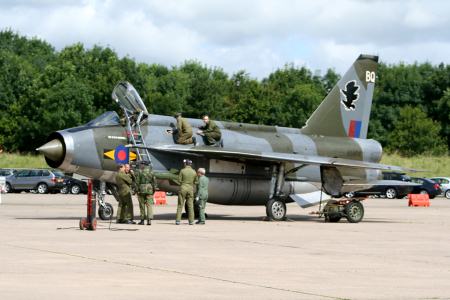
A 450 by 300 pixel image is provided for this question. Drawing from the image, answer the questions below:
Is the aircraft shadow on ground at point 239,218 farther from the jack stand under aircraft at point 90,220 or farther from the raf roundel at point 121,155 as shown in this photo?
the jack stand under aircraft at point 90,220

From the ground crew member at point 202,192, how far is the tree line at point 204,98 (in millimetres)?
50791

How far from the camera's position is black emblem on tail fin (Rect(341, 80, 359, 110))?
3002 cm

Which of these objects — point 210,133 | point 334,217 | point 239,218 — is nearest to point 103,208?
point 210,133

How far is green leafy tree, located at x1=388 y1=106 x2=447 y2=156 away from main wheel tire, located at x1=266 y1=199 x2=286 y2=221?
57.8 meters

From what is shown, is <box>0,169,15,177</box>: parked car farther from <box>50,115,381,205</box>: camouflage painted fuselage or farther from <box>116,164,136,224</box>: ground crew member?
<box>116,164,136,224</box>: ground crew member

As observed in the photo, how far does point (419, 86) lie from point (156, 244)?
82419 mm

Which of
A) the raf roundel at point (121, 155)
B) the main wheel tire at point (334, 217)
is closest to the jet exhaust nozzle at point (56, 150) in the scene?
the raf roundel at point (121, 155)

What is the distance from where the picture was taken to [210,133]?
26500mm

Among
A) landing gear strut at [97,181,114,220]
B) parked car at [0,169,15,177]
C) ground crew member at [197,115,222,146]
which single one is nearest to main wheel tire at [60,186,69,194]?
parked car at [0,169,15,177]

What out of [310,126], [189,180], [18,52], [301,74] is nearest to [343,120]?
[310,126]

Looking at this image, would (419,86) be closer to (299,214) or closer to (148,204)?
(299,214)

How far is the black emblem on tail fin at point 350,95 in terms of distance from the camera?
98.5 ft

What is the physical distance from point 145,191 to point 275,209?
14.8ft

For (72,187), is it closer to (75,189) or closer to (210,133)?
(75,189)
